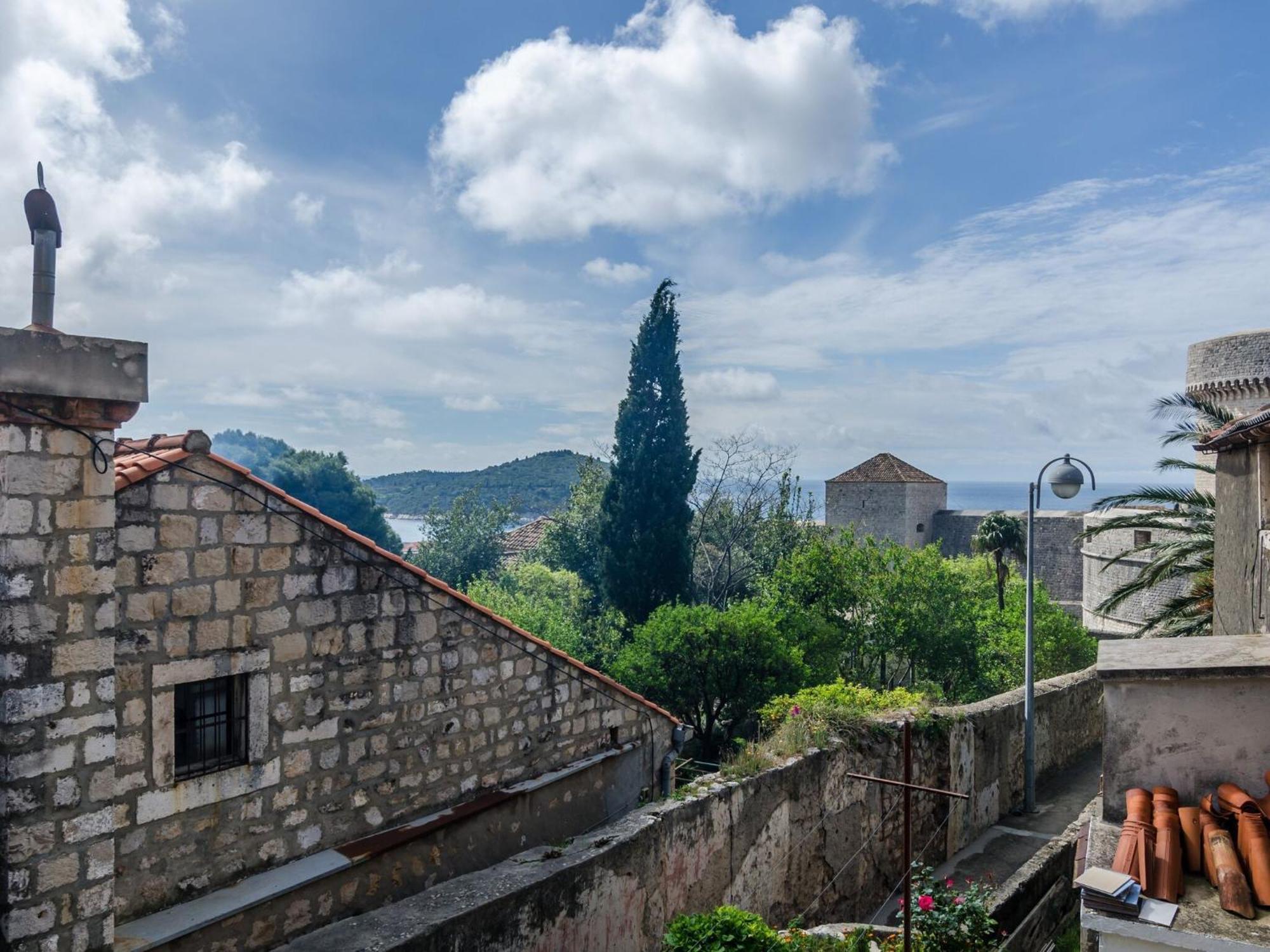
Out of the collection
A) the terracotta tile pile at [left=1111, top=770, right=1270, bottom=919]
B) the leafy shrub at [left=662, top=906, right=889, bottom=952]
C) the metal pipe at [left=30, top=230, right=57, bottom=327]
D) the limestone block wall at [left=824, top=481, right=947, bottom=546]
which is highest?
the metal pipe at [left=30, top=230, right=57, bottom=327]

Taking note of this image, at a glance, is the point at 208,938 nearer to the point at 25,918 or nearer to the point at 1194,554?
the point at 25,918

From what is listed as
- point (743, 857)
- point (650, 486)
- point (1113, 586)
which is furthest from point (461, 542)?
point (743, 857)

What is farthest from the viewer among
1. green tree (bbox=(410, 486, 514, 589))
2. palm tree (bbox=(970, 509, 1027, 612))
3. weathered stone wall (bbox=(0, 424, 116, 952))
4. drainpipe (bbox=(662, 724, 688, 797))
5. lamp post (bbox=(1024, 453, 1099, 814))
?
green tree (bbox=(410, 486, 514, 589))

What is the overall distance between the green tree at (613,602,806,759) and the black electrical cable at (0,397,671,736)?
5337 mm

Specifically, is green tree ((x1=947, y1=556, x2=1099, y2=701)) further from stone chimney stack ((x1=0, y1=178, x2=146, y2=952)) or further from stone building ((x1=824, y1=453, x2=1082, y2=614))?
stone building ((x1=824, y1=453, x2=1082, y2=614))

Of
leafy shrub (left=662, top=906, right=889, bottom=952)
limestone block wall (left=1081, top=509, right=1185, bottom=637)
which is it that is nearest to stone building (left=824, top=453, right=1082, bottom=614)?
limestone block wall (left=1081, top=509, right=1185, bottom=637)

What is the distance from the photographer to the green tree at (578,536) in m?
28.2

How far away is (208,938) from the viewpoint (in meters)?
5.58

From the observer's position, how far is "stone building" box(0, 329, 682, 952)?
4535 mm

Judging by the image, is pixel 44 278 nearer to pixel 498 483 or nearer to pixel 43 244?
pixel 43 244

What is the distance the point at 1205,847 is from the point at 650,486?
1844 centimetres

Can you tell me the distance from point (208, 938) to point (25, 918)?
1.38m

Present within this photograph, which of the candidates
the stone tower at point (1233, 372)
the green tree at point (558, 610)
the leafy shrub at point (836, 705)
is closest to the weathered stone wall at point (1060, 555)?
the stone tower at point (1233, 372)

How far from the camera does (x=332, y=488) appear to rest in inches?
1644
